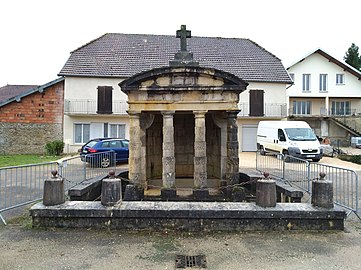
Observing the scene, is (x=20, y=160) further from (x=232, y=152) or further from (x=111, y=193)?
(x=111, y=193)

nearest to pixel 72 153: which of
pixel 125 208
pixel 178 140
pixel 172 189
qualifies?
pixel 178 140

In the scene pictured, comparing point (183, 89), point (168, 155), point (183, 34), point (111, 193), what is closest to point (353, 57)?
point (183, 34)

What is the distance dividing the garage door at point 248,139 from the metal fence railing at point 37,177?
14390 mm

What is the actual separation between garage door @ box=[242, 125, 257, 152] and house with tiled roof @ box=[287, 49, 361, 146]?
797cm

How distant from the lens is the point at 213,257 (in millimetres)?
4727

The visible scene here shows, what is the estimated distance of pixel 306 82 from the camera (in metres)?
33.6

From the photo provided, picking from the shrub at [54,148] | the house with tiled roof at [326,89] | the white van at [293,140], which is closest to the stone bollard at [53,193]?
the white van at [293,140]

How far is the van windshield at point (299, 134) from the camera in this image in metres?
19.3

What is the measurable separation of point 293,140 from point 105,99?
48.4 feet

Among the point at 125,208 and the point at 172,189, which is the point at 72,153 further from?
the point at 125,208

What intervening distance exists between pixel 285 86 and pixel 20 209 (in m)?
24.2

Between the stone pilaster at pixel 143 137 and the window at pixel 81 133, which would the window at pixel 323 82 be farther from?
the stone pilaster at pixel 143 137

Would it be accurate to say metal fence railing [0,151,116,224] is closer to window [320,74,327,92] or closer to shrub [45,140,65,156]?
shrub [45,140,65,156]

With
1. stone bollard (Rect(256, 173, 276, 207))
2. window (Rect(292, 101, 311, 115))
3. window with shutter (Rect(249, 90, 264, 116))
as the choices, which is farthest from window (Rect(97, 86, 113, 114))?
window (Rect(292, 101, 311, 115))
